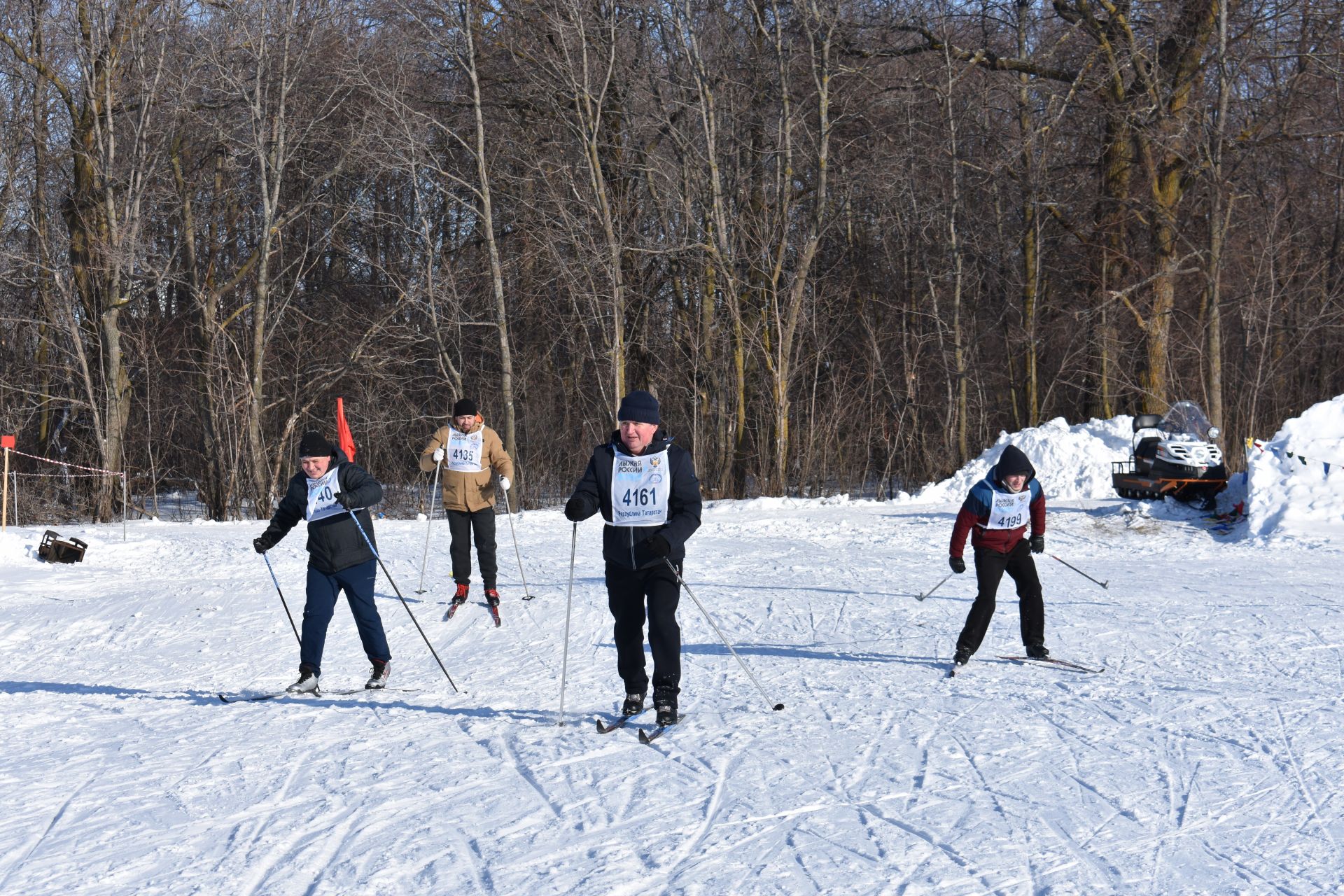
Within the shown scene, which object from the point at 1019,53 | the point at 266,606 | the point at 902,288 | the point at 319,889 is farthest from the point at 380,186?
the point at 319,889

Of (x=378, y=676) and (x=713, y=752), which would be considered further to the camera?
(x=378, y=676)

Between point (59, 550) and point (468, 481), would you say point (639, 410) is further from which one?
point (59, 550)

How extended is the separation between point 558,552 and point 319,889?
1081cm

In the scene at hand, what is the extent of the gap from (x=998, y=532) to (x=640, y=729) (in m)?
2.85

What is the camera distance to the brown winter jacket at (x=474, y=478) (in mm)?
10727

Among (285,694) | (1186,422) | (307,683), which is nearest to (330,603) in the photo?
(307,683)

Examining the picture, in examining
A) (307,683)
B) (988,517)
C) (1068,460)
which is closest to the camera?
(307,683)

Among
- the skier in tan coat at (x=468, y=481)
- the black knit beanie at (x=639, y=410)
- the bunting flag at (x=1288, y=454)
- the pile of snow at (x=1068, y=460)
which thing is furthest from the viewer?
the pile of snow at (x=1068, y=460)

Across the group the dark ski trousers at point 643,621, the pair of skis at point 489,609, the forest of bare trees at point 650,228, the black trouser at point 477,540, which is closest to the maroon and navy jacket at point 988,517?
the dark ski trousers at point 643,621

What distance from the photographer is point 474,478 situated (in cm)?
1073

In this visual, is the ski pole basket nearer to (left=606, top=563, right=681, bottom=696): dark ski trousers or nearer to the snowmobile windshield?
(left=606, top=563, right=681, bottom=696): dark ski trousers

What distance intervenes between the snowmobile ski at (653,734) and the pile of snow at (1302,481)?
1041cm

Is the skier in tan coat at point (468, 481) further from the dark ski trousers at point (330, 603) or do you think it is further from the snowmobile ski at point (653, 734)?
the snowmobile ski at point (653, 734)

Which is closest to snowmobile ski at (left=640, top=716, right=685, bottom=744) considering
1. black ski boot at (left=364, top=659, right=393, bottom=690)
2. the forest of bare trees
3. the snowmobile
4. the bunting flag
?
black ski boot at (left=364, top=659, right=393, bottom=690)
